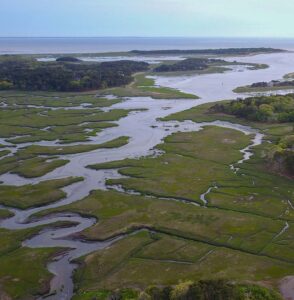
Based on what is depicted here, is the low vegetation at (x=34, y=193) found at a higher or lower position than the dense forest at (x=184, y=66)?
lower

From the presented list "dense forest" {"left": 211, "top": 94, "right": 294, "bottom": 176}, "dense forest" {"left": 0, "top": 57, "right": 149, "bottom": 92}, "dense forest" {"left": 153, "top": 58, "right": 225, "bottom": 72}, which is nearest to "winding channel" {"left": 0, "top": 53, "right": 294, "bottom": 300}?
"dense forest" {"left": 211, "top": 94, "right": 294, "bottom": 176}

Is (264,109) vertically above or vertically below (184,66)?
below

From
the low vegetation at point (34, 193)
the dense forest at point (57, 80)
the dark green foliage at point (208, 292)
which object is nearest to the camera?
the dark green foliage at point (208, 292)

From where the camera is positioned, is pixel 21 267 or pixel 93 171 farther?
pixel 93 171

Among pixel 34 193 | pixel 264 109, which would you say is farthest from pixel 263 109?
pixel 34 193

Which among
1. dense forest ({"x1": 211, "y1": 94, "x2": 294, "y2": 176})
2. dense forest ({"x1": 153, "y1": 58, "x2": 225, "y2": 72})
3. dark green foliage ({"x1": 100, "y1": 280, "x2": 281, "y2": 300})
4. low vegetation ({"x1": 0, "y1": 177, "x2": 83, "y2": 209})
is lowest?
low vegetation ({"x1": 0, "y1": 177, "x2": 83, "y2": 209})

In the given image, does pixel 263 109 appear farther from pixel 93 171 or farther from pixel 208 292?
pixel 208 292

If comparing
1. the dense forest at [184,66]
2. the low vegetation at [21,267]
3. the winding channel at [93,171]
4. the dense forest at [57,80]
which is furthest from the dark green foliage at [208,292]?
the dense forest at [184,66]

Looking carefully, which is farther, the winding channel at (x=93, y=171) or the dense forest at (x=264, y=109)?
the dense forest at (x=264, y=109)

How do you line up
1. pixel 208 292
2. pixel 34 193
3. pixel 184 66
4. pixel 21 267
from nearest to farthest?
pixel 208 292 < pixel 21 267 < pixel 34 193 < pixel 184 66

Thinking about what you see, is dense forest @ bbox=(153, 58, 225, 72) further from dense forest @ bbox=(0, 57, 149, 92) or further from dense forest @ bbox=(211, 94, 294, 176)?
dense forest @ bbox=(211, 94, 294, 176)

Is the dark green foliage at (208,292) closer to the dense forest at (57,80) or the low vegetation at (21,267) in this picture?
the low vegetation at (21,267)

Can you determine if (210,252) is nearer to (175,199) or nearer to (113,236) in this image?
(113,236)
